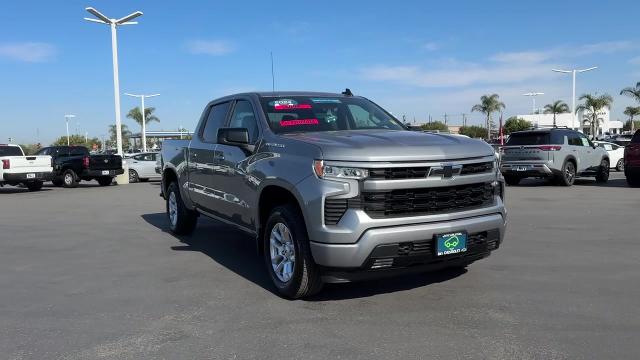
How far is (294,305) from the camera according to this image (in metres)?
4.83

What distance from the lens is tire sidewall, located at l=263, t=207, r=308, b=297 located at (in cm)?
465

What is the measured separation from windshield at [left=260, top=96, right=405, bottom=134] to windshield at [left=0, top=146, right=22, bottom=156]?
55.0 ft

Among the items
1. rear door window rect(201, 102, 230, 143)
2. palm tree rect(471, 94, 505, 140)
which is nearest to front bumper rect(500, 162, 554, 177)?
rear door window rect(201, 102, 230, 143)

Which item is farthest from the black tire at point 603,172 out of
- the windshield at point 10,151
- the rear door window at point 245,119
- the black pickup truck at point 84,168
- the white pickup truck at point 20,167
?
the windshield at point 10,151

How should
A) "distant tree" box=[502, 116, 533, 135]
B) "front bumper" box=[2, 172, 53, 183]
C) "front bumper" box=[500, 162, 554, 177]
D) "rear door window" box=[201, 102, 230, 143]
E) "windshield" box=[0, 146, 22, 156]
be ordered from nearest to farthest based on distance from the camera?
1. "rear door window" box=[201, 102, 230, 143]
2. "front bumper" box=[500, 162, 554, 177]
3. "front bumper" box=[2, 172, 53, 183]
4. "windshield" box=[0, 146, 22, 156]
5. "distant tree" box=[502, 116, 533, 135]

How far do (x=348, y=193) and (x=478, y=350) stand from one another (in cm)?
147

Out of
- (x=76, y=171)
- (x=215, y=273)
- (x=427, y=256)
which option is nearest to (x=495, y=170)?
(x=427, y=256)

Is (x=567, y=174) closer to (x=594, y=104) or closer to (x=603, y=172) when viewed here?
(x=603, y=172)

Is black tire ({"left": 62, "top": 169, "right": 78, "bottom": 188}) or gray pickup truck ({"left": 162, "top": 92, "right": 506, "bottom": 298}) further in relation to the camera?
black tire ({"left": 62, "top": 169, "right": 78, "bottom": 188})

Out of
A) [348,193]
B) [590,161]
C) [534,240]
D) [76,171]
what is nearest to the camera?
[348,193]

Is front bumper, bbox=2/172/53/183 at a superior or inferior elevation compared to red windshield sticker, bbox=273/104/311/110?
inferior

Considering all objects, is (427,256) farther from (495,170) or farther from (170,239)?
(170,239)

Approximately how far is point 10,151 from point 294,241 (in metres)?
18.2

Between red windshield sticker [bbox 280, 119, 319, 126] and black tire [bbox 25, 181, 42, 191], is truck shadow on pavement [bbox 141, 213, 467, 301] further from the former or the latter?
black tire [bbox 25, 181, 42, 191]
